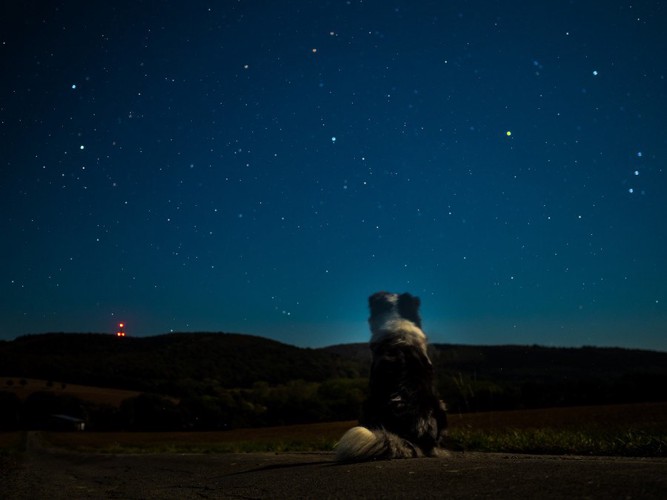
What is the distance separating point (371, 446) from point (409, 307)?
240 cm

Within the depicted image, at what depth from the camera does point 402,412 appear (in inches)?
250

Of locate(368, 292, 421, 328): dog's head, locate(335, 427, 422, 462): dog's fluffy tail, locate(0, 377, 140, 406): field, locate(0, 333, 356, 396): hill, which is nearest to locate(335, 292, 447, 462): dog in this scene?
locate(335, 427, 422, 462): dog's fluffy tail

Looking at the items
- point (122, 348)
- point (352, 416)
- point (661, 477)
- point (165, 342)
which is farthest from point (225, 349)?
point (661, 477)

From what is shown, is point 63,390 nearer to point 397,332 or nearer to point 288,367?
point 288,367

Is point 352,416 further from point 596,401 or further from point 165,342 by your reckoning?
point 165,342

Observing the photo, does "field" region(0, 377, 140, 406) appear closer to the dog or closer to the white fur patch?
the white fur patch

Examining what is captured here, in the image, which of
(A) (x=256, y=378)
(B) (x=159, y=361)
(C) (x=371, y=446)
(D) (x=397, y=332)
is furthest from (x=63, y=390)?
(C) (x=371, y=446)

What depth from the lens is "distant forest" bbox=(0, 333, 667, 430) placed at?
59.8ft

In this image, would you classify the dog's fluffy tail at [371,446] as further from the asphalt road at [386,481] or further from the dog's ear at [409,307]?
the dog's ear at [409,307]

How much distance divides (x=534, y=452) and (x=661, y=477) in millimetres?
4448

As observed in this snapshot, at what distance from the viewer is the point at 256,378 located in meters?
51.8

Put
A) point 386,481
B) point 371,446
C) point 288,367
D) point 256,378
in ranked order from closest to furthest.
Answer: point 386,481 → point 371,446 → point 256,378 → point 288,367

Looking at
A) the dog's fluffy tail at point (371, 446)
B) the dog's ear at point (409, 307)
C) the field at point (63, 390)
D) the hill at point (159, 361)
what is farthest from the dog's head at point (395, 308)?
the field at point (63, 390)

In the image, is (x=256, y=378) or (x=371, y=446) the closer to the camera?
(x=371, y=446)
